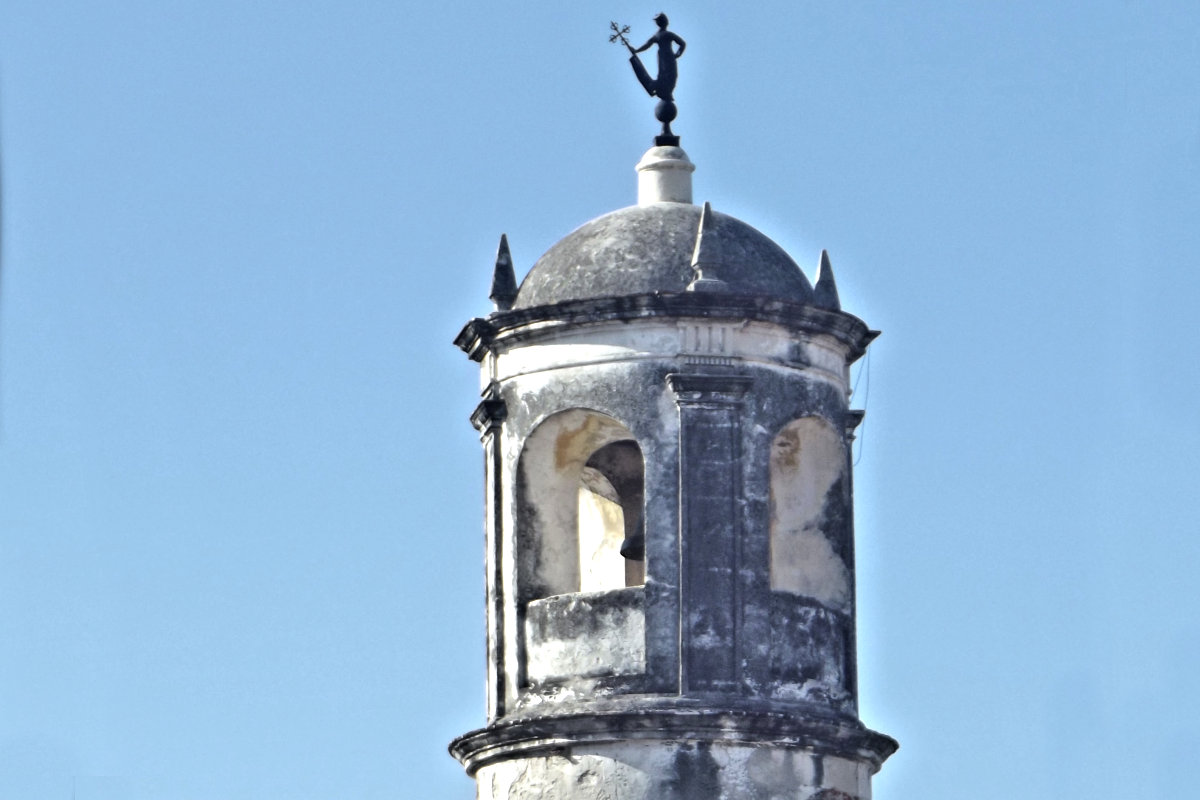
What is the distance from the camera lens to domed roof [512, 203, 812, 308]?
2830 cm

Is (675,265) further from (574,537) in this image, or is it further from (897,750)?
(897,750)

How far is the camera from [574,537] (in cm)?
2878

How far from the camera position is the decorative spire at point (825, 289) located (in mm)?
28625

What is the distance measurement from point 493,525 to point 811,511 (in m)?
2.38

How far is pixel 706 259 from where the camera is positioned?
28234 millimetres

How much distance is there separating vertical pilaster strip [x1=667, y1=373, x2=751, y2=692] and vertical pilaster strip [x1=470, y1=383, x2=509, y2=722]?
1588 mm

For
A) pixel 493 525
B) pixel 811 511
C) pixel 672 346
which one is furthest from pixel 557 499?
pixel 811 511

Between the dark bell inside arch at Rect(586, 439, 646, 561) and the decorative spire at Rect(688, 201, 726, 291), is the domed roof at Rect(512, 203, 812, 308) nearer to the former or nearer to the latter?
the decorative spire at Rect(688, 201, 726, 291)

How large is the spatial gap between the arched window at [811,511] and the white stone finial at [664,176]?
2171 millimetres

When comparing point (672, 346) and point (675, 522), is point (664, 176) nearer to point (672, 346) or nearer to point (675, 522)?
point (672, 346)

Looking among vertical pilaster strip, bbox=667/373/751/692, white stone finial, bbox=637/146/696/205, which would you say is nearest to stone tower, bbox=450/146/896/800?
vertical pilaster strip, bbox=667/373/751/692

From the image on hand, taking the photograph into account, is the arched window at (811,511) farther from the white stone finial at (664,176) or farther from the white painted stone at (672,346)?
the white stone finial at (664,176)

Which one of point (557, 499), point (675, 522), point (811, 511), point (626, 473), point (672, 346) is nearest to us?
point (675, 522)

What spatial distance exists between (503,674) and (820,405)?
10.1 ft
